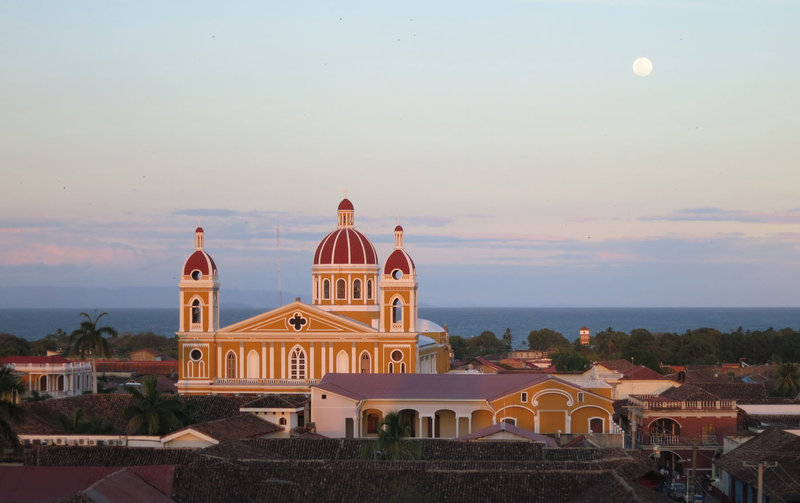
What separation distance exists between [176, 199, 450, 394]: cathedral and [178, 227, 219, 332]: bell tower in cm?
5

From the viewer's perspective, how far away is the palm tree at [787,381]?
7219cm

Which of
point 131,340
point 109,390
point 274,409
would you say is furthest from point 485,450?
point 131,340

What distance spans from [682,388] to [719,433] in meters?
6.79

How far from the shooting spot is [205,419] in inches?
2144

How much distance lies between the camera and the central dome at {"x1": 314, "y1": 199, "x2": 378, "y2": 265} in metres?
68.2

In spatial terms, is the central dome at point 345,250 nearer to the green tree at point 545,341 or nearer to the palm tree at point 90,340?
the palm tree at point 90,340

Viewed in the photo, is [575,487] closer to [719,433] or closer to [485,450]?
[485,450]

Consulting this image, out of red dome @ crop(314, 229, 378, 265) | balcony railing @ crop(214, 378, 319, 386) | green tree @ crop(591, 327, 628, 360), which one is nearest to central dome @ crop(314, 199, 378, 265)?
red dome @ crop(314, 229, 378, 265)

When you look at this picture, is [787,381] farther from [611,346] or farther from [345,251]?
[611,346]

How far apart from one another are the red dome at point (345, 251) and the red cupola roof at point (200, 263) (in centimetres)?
585

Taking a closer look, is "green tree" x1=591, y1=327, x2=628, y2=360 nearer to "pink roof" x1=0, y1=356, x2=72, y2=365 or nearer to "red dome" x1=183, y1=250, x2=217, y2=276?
"red dome" x1=183, y1=250, x2=217, y2=276

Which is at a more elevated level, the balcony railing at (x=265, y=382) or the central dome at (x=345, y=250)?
the central dome at (x=345, y=250)

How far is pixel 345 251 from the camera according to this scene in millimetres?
68188

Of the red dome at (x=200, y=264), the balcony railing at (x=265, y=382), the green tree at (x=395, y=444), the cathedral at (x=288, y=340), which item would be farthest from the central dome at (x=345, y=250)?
the green tree at (x=395, y=444)
